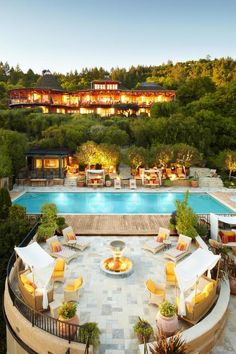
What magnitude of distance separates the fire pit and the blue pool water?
24.3 ft

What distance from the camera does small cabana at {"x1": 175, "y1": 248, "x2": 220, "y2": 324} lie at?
704 centimetres

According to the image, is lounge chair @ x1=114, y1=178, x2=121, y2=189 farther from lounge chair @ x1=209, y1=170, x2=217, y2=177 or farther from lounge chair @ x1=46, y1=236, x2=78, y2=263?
lounge chair @ x1=46, y1=236, x2=78, y2=263

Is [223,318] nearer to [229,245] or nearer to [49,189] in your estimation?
[229,245]

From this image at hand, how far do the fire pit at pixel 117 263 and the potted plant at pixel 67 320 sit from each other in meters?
2.97

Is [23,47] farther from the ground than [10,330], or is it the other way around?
[23,47]

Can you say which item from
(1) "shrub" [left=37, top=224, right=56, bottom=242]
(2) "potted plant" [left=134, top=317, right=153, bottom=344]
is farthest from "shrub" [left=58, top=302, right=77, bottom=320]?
(1) "shrub" [left=37, top=224, right=56, bottom=242]

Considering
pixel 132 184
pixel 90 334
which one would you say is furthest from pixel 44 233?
pixel 132 184

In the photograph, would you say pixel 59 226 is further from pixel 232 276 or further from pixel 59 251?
pixel 232 276

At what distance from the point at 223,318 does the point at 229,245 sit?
5068 millimetres

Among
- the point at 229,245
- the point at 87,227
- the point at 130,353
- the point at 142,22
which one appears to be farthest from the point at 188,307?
the point at 142,22

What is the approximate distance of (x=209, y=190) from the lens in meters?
23.3

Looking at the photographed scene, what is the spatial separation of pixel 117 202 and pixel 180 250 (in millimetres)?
10059

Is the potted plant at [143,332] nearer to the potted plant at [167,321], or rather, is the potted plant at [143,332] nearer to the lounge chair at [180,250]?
the potted plant at [167,321]

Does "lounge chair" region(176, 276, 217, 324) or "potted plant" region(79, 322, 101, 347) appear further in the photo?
"lounge chair" region(176, 276, 217, 324)
